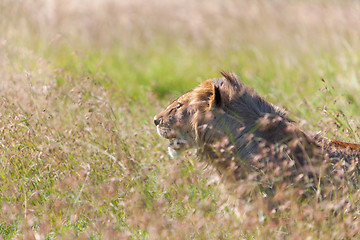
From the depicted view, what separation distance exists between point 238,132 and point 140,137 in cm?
140

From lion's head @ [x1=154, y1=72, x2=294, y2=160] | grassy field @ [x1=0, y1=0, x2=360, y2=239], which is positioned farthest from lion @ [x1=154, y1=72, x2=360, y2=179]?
grassy field @ [x1=0, y1=0, x2=360, y2=239]

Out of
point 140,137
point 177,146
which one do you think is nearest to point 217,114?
point 177,146

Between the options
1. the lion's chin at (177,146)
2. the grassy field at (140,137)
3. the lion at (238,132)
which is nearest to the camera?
the grassy field at (140,137)

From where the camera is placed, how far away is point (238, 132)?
3.41 meters

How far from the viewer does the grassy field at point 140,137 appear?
9.95ft

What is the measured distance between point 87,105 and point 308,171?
1.94 metres

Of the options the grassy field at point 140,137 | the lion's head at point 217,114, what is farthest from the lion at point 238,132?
the grassy field at point 140,137

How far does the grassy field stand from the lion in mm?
155

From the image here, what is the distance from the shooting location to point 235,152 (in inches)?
135

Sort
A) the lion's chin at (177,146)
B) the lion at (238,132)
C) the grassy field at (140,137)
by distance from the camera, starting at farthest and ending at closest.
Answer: the lion's chin at (177,146) < the lion at (238,132) < the grassy field at (140,137)

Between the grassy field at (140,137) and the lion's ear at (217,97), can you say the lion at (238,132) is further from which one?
the grassy field at (140,137)

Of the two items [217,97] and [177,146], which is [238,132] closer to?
[217,97]

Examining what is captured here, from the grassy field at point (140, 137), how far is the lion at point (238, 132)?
0.51ft

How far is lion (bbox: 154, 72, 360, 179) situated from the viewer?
335cm
